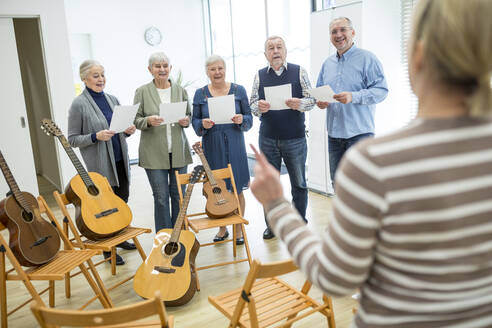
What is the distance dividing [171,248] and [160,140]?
3.53ft

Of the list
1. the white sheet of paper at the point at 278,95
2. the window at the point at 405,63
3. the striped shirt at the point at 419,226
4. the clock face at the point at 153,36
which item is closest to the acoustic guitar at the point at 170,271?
the white sheet of paper at the point at 278,95

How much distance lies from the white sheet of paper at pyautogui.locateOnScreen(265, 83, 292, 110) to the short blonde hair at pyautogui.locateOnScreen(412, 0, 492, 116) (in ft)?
8.87

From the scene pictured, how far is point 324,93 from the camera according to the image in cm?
312

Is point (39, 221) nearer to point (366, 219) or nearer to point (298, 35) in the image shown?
point (366, 219)

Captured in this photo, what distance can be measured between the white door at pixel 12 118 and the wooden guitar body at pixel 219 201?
9.68 ft

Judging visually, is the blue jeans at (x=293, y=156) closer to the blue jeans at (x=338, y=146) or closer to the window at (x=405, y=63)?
the blue jeans at (x=338, y=146)

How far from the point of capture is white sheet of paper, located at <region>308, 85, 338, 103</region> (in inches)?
121

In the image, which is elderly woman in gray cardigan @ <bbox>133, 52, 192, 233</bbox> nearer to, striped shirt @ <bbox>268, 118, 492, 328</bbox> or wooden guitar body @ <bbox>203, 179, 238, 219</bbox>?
wooden guitar body @ <bbox>203, 179, 238, 219</bbox>

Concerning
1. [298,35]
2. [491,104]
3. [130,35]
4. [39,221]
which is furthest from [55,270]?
[130,35]

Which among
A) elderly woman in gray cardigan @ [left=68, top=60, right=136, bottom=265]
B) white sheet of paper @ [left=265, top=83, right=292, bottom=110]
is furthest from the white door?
white sheet of paper @ [left=265, top=83, right=292, bottom=110]

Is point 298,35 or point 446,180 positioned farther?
point 298,35

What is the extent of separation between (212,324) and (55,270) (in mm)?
1002

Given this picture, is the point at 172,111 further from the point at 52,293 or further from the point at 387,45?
the point at 387,45

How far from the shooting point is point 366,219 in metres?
0.70
